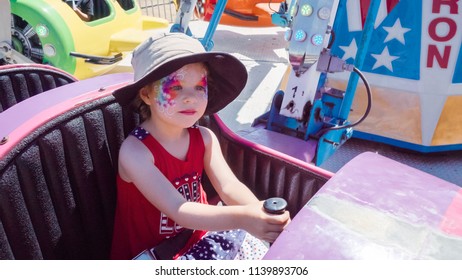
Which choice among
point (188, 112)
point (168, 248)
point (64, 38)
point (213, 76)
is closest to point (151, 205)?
point (168, 248)

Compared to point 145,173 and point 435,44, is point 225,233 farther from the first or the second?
point 435,44

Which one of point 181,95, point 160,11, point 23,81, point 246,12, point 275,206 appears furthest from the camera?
point 160,11

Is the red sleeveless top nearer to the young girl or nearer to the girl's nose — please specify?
the young girl

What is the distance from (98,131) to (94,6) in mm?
2416

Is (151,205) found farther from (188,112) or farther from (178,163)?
(188,112)

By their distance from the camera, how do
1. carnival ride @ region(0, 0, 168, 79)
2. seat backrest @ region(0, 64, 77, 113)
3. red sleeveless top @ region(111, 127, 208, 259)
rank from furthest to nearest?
carnival ride @ region(0, 0, 168, 79) < seat backrest @ region(0, 64, 77, 113) < red sleeveless top @ region(111, 127, 208, 259)

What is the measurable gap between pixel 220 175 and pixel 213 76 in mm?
246

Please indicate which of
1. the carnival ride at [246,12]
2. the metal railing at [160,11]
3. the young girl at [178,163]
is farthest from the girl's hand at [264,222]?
the metal railing at [160,11]

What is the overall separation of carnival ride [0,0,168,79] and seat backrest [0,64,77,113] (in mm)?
1160

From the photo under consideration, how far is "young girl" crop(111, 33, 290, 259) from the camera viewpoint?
3.08 feet

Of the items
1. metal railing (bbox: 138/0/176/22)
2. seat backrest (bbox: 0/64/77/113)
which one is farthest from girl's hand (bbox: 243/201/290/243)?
metal railing (bbox: 138/0/176/22)

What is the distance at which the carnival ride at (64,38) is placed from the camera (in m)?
2.72

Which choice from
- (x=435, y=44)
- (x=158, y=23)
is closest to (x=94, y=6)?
(x=158, y=23)

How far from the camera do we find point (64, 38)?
275 centimetres
